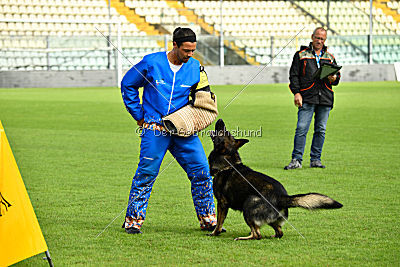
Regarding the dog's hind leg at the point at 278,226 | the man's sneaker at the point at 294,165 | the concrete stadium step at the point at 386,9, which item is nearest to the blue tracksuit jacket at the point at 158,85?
the dog's hind leg at the point at 278,226

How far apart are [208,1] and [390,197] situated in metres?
31.3

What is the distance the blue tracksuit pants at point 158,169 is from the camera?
554cm

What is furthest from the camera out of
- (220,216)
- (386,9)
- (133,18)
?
(386,9)

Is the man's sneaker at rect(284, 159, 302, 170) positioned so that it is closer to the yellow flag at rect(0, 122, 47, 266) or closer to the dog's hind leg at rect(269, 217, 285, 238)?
the dog's hind leg at rect(269, 217, 285, 238)

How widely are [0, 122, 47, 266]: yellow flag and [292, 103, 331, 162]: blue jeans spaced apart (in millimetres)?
5609

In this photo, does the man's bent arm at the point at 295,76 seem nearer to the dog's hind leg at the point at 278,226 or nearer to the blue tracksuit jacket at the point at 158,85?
the blue tracksuit jacket at the point at 158,85

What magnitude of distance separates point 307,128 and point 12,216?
588cm

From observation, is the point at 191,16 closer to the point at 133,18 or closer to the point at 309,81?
the point at 133,18

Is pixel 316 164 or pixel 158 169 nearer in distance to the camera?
pixel 158 169

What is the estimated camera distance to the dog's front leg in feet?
17.8

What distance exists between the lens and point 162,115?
5504 mm

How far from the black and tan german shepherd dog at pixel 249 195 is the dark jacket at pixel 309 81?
392 cm

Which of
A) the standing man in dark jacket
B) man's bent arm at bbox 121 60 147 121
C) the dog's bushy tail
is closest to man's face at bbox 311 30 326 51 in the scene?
the standing man in dark jacket

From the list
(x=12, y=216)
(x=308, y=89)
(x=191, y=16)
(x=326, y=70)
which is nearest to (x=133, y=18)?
(x=191, y=16)
